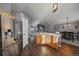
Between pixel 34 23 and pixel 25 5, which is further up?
pixel 25 5

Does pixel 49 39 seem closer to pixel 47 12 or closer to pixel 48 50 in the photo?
pixel 48 50

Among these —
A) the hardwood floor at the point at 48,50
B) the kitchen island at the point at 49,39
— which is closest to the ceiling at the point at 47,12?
the kitchen island at the point at 49,39

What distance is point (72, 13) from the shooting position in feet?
8.19

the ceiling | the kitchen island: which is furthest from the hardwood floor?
the ceiling

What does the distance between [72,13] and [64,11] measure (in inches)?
6.2

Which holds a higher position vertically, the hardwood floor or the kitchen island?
the kitchen island

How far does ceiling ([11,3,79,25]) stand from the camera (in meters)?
2.50

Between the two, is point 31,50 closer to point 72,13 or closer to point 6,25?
point 6,25

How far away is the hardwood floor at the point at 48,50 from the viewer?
8.26 feet

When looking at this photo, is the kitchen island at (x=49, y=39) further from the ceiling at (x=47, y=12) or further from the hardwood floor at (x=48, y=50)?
the ceiling at (x=47, y=12)

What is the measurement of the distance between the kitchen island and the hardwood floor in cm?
8

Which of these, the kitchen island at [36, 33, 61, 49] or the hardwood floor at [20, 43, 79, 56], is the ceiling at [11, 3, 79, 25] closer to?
the kitchen island at [36, 33, 61, 49]

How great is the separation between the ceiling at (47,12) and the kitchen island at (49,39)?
25 centimetres

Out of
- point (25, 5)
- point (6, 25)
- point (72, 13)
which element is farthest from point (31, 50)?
point (72, 13)
